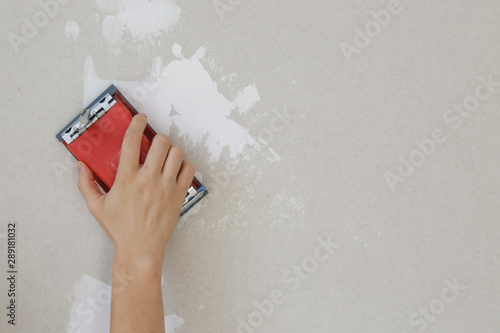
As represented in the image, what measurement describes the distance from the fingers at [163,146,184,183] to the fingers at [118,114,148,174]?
5 centimetres

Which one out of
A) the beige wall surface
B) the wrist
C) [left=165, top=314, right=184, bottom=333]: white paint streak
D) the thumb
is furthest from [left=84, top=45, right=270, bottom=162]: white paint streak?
[left=165, top=314, right=184, bottom=333]: white paint streak

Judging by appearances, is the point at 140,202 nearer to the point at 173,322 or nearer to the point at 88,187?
the point at 88,187

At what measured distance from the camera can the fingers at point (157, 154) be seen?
74 centimetres

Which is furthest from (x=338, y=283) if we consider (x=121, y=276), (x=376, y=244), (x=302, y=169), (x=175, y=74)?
(x=175, y=74)

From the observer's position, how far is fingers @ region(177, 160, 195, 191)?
30.0 inches

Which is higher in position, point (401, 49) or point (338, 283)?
point (401, 49)

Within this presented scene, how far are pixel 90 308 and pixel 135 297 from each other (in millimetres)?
157

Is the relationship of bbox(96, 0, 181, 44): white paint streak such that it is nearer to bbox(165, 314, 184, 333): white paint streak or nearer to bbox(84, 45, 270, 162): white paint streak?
bbox(84, 45, 270, 162): white paint streak

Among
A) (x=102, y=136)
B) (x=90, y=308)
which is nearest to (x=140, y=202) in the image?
(x=102, y=136)

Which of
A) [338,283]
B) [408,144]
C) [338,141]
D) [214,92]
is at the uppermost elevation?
[214,92]

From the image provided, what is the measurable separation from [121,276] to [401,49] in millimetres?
724

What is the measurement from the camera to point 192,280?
82 centimetres

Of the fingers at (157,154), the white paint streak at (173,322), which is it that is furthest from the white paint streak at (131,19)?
the white paint streak at (173,322)

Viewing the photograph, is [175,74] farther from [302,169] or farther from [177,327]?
[177,327]
